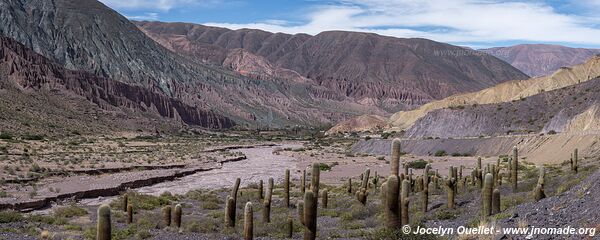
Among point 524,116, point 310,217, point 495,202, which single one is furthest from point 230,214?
point 524,116

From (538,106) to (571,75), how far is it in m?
32.4

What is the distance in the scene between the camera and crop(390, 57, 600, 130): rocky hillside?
90688 mm

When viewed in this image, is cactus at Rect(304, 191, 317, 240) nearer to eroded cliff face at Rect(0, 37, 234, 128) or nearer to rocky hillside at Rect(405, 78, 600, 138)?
rocky hillside at Rect(405, 78, 600, 138)

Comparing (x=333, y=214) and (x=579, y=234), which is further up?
(x=579, y=234)

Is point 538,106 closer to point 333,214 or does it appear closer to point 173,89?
point 333,214

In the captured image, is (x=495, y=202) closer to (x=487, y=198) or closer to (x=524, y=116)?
(x=487, y=198)

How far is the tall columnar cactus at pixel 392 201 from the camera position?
41.5 ft

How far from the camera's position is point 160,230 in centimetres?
1906

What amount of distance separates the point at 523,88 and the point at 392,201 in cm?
9569

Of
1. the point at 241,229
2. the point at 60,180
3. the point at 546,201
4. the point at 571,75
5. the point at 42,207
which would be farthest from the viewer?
the point at 571,75

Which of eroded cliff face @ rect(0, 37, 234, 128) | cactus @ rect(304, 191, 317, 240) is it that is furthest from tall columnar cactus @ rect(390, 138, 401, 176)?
eroded cliff face @ rect(0, 37, 234, 128)

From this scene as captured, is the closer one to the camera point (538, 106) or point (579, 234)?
point (579, 234)

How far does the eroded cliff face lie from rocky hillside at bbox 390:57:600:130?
53.1m

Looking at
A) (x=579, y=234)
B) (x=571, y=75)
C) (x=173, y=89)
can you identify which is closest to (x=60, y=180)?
(x=579, y=234)
